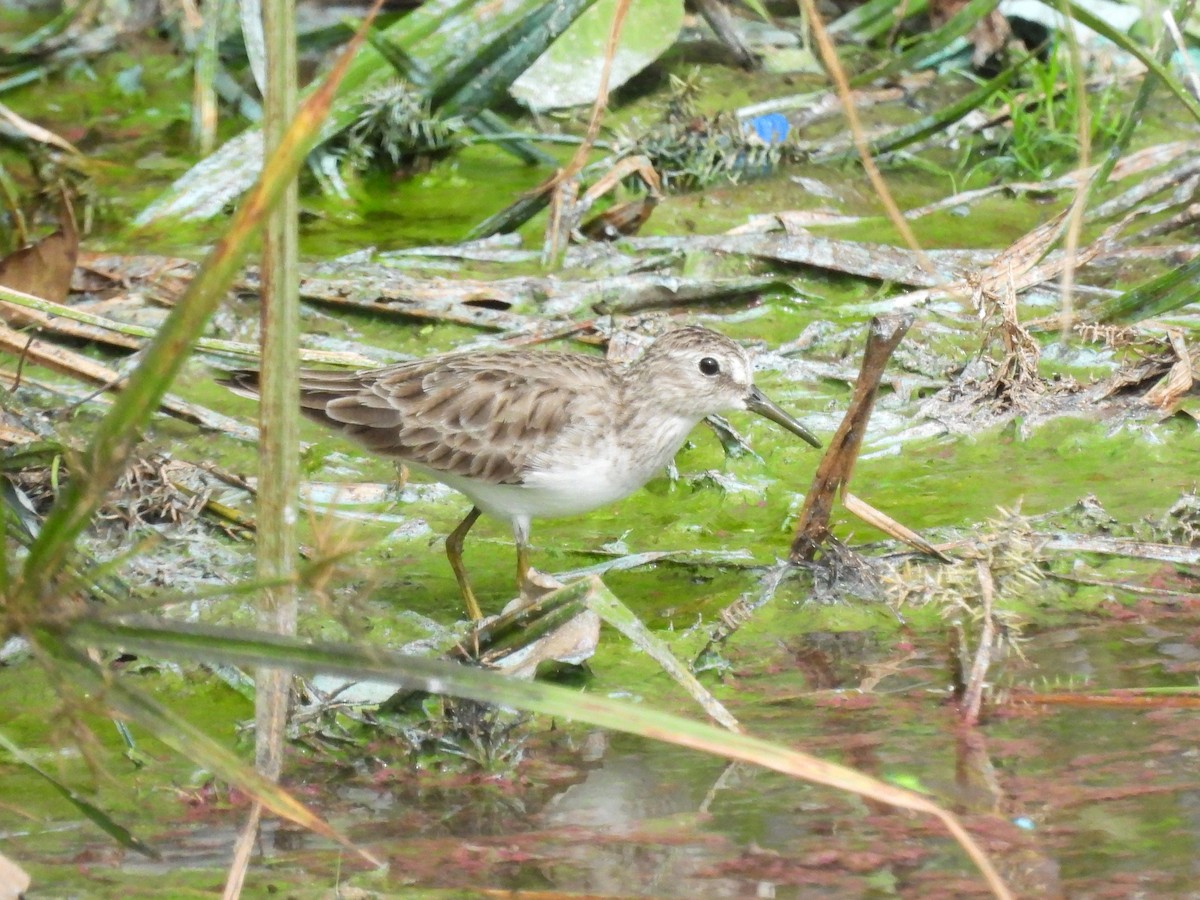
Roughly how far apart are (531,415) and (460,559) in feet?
1.80

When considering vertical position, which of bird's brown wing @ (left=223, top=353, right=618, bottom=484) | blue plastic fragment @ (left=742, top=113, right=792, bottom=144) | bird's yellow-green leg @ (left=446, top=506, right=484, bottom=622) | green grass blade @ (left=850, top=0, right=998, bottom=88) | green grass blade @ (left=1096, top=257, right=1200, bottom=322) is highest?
green grass blade @ (left=850, top=0, right=998, bottom=88)

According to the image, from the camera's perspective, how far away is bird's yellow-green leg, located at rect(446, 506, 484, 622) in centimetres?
522

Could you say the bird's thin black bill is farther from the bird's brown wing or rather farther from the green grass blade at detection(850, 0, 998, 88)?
the green grass blade at detection(850, 0, 998, 88)

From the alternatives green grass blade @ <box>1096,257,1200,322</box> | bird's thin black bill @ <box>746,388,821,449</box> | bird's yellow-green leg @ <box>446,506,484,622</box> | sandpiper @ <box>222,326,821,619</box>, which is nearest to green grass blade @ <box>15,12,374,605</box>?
bird's yellow-green leg @ <box>446,506,484,622</box>

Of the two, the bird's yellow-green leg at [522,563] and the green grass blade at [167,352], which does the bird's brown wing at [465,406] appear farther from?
the green grass blade at [167,352]

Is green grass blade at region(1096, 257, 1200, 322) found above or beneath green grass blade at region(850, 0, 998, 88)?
beneath

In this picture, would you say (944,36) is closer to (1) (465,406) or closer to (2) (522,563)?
(1) (465,406)

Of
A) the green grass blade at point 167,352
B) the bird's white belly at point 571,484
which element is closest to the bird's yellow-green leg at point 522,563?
the bird's white belly at point 571,484

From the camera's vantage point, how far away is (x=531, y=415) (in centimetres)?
541

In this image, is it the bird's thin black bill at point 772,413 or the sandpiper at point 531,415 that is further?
the bird's thin black bill at point 772,413

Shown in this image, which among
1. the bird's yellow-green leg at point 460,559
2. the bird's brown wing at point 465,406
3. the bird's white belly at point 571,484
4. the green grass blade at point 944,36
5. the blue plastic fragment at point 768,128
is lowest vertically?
the bird's yellow-green leg at point 460,559

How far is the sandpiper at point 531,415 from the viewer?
5348mm

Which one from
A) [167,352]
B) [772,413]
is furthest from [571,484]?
[167,352]

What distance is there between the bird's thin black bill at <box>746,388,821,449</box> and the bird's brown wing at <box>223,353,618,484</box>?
0.50 metres
